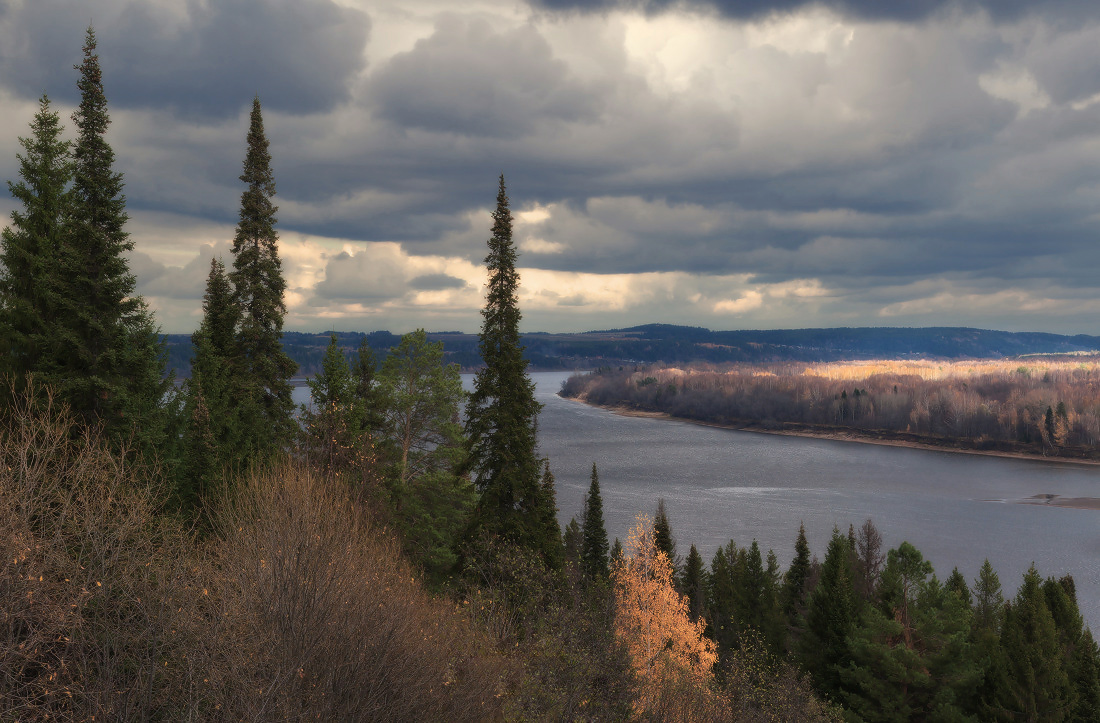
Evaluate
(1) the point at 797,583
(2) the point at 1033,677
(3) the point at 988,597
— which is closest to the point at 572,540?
(1) the point at 797,583

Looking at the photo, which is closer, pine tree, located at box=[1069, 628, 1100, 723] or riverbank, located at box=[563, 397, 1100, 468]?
pine tree, located at box=[1069, 628, 1100, 723]

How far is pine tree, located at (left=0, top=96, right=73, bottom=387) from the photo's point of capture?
20.0 meters

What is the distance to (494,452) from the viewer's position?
2402 cm

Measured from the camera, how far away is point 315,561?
1195cm

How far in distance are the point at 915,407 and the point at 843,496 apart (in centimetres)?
7359

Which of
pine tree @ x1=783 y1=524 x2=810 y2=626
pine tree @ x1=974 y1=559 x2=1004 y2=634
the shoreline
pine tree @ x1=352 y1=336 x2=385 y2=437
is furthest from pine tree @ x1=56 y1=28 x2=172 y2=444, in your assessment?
the shoreline

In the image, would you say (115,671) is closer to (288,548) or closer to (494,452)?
(288,548)

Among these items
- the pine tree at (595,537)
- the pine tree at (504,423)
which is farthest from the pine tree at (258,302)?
the pine tree at (595,537)

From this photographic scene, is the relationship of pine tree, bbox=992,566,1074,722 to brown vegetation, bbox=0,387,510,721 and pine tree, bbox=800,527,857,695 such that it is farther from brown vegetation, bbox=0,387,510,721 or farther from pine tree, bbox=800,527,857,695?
brown vegetation, bbox=0,387,510,721

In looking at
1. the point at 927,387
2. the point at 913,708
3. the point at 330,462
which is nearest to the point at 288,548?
the point at 330,462

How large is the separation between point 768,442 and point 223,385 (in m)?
116

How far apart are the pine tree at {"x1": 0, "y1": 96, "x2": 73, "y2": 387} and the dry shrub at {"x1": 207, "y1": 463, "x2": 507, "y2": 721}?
11752mm

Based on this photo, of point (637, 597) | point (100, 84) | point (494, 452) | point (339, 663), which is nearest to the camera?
point (339, 663)

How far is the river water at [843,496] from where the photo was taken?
55344mm
